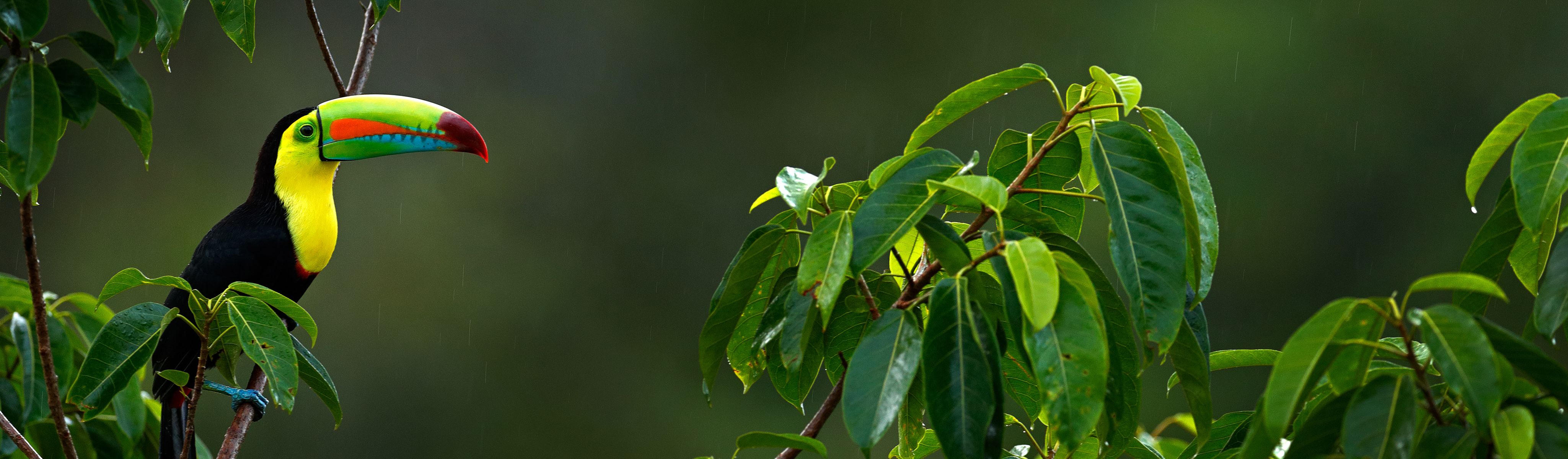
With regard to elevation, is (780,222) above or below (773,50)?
above

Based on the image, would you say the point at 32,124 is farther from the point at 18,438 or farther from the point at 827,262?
the point at 827,262

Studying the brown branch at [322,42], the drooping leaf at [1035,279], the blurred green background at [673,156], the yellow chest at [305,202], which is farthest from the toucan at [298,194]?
the blurred green background at [673,156]

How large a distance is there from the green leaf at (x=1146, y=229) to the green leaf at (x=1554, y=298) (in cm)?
27

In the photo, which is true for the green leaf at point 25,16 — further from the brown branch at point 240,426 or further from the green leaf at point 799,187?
the green leaf at point 799,187

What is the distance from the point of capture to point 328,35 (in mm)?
5961

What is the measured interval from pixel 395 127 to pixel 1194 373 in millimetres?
1331

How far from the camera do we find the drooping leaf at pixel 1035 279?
0.64 m

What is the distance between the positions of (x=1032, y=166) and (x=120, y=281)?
31.7 inches

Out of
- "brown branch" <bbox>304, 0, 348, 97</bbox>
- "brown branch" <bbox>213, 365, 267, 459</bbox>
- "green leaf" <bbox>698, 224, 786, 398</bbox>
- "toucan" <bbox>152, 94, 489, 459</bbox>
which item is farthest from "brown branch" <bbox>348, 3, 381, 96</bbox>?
"green leaf" <bbox>698, 224, 786, 398</bbox>

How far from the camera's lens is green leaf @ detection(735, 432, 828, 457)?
72 centimetres

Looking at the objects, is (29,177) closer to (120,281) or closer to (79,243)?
(120,281)

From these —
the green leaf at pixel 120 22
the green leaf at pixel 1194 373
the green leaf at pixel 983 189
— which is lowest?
the green leaf at pixel 1194 373

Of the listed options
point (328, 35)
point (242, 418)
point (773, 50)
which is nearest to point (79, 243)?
point (328, 35)

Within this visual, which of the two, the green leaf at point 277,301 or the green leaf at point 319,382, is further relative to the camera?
the green leaf at point 319,382
